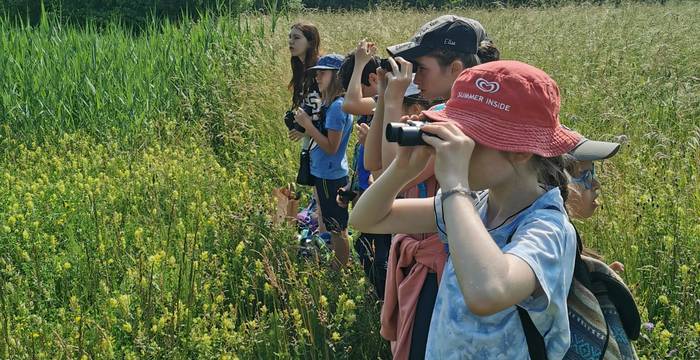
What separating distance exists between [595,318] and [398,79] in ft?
3.45

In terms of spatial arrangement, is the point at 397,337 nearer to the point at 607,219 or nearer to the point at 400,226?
the point at 400,226

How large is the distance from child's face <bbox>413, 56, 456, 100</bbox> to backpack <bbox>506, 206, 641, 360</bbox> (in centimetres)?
95

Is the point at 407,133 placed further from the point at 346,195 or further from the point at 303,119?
the point at 303,119

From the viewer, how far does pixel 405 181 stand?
158 cm

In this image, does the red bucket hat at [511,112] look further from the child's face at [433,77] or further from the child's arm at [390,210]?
the child's face at [433,77]

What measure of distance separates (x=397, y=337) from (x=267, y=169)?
292 cm

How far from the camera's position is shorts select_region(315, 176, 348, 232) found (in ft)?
12.1

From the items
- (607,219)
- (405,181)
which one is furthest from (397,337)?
(607,219)

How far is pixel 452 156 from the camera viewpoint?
50.4 inches

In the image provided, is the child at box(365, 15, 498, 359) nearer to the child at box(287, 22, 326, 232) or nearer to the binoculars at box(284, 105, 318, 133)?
the binoculars at box(284, 105, 318, 133)

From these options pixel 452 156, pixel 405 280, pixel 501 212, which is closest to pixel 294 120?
pixel 405 280

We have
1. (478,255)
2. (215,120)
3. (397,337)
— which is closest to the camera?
(478,255)

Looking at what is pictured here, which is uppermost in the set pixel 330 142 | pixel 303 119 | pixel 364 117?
pixel 364 117

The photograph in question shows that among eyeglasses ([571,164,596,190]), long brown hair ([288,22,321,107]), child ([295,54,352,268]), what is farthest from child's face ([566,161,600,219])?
long brown hair ([288,22,321,107])
